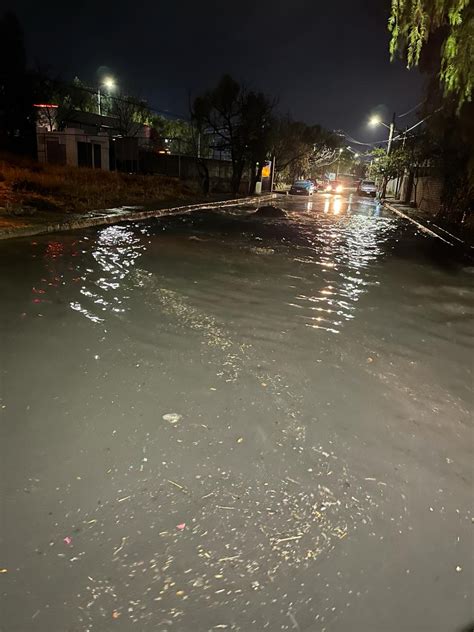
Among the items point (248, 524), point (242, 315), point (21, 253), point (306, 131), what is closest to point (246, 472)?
point (248, 524)

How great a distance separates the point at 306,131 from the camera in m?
63.6

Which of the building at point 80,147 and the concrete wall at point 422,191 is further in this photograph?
the building at point 80,147

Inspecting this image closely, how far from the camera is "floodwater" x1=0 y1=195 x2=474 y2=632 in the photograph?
7.02 feet

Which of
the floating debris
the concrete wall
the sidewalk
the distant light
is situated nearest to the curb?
the floating debris

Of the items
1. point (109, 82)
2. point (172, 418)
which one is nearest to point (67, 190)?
point (172, 418)

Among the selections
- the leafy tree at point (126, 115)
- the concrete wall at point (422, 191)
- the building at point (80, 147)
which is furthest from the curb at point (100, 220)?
the leafy tree at point (126, 115)

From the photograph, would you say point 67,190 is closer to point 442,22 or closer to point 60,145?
point 60,145

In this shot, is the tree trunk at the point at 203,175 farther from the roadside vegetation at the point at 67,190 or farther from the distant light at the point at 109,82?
the distant light at the point at 109,82

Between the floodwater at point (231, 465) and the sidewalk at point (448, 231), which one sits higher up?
the sidewalk at point (448, 231)

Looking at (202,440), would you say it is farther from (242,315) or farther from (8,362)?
(242,315)

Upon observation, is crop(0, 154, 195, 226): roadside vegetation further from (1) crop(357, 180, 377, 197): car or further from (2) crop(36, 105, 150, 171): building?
(1) crop(357, 180, 377, 197): car

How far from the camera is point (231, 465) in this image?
3025 mm

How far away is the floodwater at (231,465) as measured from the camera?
2.14m

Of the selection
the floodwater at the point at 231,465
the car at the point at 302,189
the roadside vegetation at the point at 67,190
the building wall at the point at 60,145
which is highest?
the building wall at the point at 60,145
